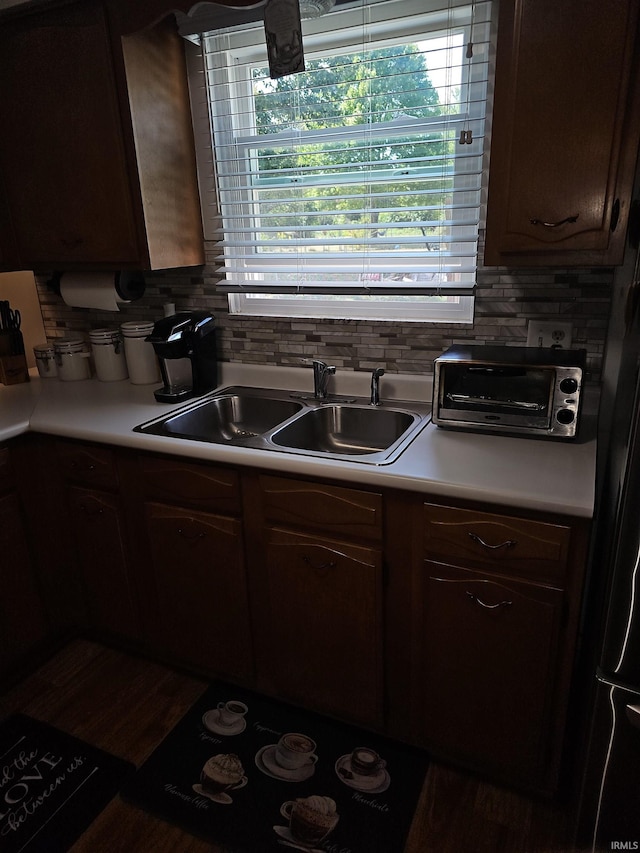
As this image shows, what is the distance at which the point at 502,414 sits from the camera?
1.51m

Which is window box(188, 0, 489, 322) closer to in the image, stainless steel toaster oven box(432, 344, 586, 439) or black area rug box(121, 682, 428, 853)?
stainless steel toaster oven box(432, 344, 586, 439)

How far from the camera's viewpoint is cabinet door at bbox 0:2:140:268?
5.80 ft

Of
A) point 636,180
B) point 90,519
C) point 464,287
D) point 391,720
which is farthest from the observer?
point 90,519

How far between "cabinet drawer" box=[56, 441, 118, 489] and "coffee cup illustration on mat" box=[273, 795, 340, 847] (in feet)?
3.46

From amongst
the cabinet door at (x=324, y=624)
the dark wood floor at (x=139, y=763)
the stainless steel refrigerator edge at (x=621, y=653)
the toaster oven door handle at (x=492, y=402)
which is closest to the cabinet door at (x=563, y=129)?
the stainless steel refrigerator edge at (x=621, y=653)

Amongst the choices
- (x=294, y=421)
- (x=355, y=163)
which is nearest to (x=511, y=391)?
(x=294, y=421)

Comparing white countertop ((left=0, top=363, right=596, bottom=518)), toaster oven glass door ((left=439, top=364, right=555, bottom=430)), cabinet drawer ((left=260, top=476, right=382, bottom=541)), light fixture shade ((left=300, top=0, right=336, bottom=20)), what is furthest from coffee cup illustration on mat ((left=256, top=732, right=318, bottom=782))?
light fixture shade ((left=300, top=0, right=336, bottom=20))

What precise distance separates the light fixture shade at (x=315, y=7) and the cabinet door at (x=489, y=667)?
1.53 meters

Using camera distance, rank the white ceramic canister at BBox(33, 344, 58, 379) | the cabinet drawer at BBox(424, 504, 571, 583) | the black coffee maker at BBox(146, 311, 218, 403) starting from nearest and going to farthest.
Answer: the cabinet drawer at BBox(424, 504, 571, 583)
the black coffee maker at BBox(146, 311, 218, 403)
the white ceramic canister at BBox(33, 344, 58, 379)

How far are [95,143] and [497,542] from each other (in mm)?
1752

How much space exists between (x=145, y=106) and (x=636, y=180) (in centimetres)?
148

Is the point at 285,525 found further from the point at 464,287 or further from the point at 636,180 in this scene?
the point at 636,180

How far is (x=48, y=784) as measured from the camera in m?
1.58

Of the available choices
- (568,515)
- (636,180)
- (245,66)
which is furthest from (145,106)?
(568,515)
